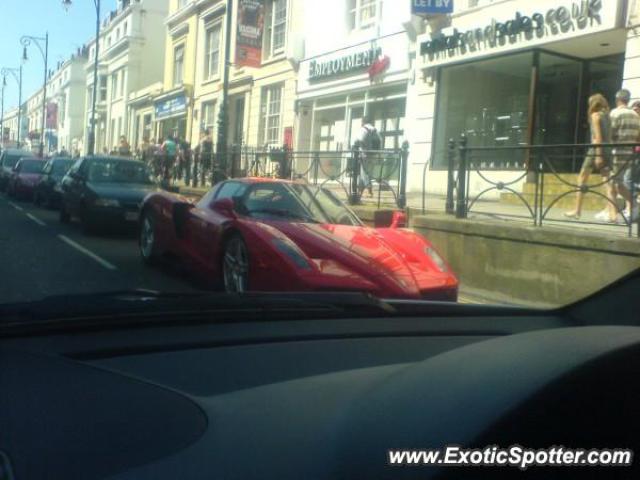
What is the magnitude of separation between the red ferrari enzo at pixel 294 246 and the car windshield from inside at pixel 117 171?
527 centimetres

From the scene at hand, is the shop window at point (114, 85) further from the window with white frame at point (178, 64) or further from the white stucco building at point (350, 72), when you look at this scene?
the white stucco building at point (350, 72)

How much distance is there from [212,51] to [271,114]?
7.04 meters

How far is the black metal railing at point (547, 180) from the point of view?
8172mm

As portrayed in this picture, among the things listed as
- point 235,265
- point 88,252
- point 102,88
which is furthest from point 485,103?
point 102,88

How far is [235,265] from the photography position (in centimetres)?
691

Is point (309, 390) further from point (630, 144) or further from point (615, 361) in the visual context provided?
point (630, 144)

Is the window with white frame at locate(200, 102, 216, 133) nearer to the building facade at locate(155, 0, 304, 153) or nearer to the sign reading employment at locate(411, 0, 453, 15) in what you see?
the building facade at locate(155, 0, 304, 153)

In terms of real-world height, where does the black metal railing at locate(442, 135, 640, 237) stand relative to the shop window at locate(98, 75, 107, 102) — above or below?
below

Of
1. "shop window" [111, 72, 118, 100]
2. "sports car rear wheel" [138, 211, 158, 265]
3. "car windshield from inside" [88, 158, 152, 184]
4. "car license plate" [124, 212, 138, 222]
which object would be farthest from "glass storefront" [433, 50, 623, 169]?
"shop window" [111, 72, 118, 100]

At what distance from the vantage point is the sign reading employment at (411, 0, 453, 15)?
53.8 feet

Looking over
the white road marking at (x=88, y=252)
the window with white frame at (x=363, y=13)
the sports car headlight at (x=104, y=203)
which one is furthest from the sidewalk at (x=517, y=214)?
the window with white frame at (x=363, y=13)

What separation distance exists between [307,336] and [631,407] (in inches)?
55.2

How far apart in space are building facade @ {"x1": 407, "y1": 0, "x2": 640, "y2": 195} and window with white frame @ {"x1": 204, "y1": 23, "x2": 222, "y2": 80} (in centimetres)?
1490

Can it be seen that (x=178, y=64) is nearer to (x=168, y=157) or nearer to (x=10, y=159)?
(x=10, y=159)
